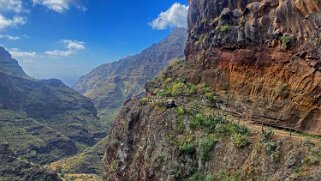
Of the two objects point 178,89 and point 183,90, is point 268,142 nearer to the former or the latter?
point 183,90

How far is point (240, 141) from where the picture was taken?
137 feet

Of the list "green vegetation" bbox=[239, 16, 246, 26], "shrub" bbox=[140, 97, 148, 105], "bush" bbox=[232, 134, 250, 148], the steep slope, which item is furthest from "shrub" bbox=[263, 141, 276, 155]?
the steep slope

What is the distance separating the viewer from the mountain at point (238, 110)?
130 ft

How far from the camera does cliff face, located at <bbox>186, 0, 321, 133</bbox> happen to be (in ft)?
140

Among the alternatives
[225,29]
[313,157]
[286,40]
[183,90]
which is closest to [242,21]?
[225,29]

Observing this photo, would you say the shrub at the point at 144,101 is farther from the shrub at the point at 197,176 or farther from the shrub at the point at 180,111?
the shrub at the point at 197,176

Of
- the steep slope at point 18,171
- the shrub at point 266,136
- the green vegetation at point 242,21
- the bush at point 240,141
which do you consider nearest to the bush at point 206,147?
the bush at point 240,141

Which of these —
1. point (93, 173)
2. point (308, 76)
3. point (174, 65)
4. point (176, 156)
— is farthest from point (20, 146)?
point (308, 76)

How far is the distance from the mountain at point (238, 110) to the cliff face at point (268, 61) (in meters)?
0.11

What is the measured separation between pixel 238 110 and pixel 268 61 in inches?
280

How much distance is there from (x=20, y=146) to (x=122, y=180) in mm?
123903

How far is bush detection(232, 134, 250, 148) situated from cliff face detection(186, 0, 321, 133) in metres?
6.23

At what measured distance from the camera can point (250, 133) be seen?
140ft

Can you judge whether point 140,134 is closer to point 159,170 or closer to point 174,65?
point 159,170
